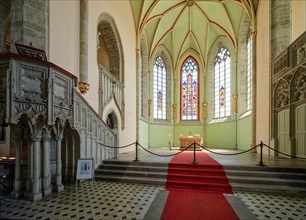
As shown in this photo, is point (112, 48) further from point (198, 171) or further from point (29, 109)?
point (198, 171)

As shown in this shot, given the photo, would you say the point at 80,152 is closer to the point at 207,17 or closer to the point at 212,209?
the point at 212,209

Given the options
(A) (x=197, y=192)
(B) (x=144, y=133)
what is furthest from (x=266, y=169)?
(B) (x=144, y=133)

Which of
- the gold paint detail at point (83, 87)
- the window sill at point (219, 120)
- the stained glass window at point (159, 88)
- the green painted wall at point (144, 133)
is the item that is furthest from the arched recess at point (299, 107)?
the stained glass window at point (159, 88)

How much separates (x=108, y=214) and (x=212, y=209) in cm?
223

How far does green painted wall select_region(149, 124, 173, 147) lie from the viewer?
57.7 ft

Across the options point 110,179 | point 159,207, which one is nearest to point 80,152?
point 110,179

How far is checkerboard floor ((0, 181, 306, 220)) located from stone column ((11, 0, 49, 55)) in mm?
4297

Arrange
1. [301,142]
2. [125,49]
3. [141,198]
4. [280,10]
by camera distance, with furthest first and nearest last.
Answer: [125,49], [280,10], [301,142], [141,198]

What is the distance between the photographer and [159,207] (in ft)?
15.0

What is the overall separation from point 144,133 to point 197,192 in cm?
1072

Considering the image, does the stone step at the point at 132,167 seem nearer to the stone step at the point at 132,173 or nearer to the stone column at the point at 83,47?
the stone step at the point at 132,173

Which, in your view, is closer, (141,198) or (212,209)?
(212,209)

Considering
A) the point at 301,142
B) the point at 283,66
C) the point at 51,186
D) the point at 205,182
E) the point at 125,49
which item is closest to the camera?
the point at 51,186

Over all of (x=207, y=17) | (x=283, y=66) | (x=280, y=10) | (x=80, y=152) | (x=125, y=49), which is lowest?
(x=80, y=152)
